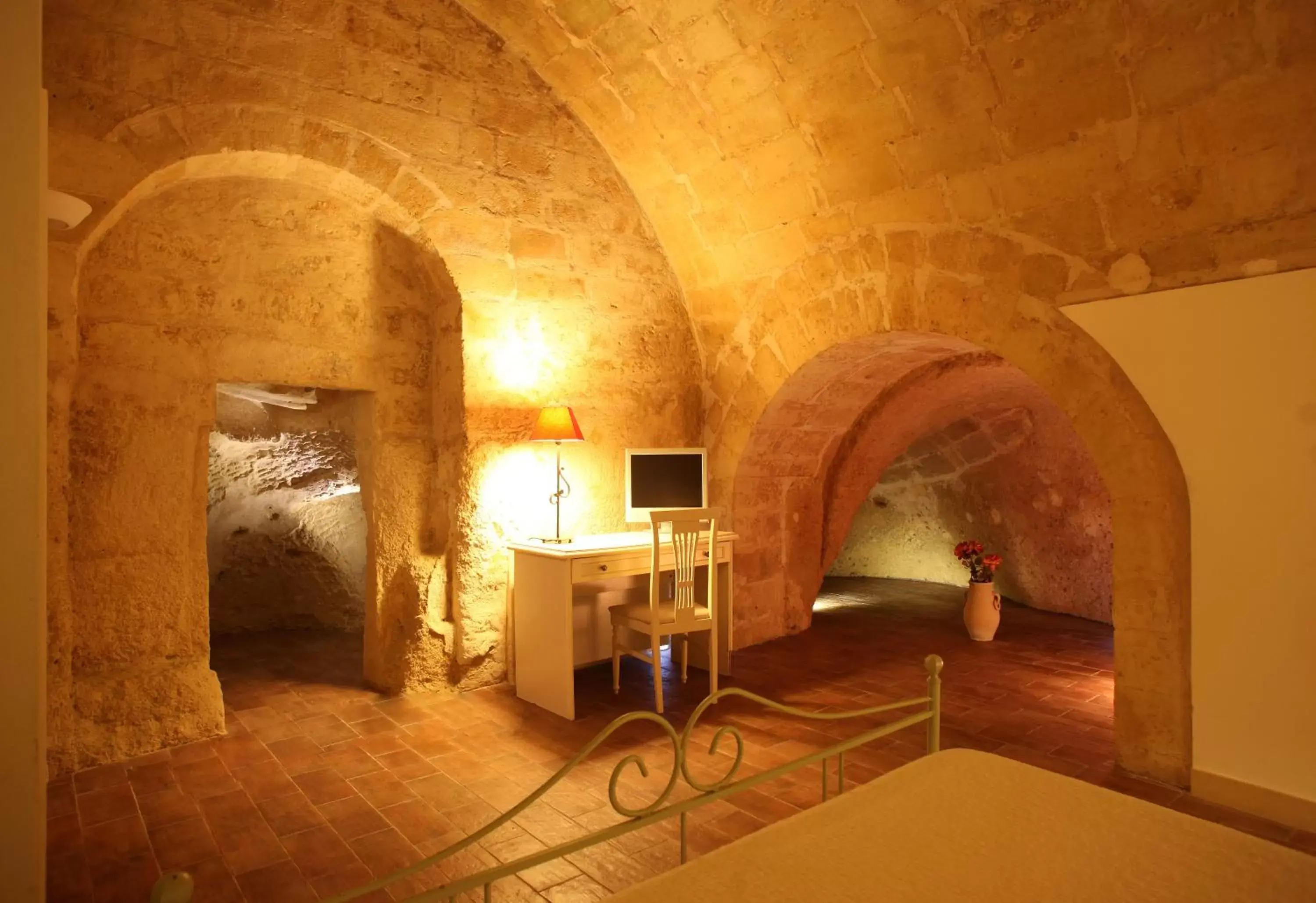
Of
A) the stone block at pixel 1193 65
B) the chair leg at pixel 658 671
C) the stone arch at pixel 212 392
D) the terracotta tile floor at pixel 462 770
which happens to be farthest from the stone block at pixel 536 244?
the stone block at pixel 1193 65

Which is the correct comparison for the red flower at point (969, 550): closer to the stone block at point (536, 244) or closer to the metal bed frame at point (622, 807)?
the stone block at point (536, 244)

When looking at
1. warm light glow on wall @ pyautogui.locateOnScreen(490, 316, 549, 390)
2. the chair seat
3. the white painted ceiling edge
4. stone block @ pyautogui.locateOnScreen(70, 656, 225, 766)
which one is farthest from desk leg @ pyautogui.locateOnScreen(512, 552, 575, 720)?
the white painted ceiling edge

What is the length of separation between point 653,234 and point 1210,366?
10.9ft

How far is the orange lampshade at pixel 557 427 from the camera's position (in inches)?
173

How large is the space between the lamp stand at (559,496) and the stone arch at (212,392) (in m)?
0.56

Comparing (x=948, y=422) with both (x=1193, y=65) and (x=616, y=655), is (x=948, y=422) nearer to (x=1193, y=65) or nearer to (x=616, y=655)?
(x=616, y=655)

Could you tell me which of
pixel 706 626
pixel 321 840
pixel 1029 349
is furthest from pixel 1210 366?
pixel 321 840

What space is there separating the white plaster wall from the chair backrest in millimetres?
2044

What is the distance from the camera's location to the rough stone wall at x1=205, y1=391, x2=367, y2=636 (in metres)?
5.54

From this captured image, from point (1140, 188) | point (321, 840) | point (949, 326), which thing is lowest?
point (321, 840)

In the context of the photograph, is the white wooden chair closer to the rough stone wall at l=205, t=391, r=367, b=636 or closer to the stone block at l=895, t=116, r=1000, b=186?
the stone block at l=895, t=116, r=1000, b=186

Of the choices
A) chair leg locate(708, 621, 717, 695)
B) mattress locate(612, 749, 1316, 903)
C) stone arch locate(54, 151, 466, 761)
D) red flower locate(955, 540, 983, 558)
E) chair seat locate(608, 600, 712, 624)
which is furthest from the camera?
red flower locate(955, 540, 983, 558)

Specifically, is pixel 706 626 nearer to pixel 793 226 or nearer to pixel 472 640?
pixel 472 640

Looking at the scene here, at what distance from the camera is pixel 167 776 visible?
3.43 m
